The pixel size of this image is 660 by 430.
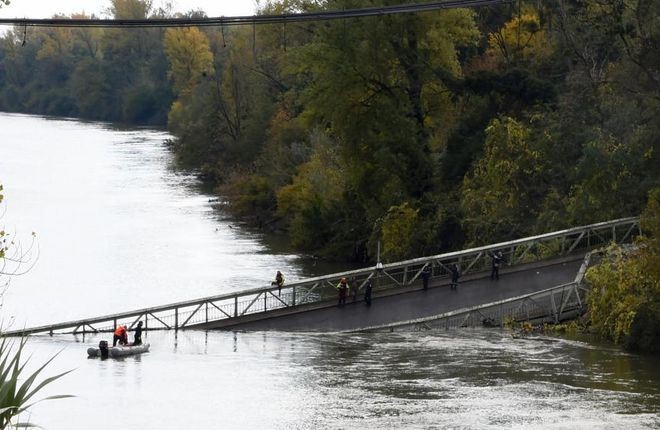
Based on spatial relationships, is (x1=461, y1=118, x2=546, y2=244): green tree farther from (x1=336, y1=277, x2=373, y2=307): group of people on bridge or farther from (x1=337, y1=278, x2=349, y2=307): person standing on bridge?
(x1=337, y1=278, x2=349, y2=307): person standing on bridge

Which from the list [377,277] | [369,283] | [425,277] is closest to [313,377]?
[369,283]

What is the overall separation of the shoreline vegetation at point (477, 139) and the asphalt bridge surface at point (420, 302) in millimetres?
3610

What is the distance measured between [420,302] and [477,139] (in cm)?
2021

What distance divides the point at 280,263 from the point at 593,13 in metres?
20.2

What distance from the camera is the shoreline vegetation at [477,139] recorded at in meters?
49.6

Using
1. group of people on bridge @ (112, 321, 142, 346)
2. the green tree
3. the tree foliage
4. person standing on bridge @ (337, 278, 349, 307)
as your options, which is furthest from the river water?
the green tree

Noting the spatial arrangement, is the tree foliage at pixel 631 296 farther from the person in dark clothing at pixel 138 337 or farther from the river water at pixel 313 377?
the person in dark clothing at pixel 138 337

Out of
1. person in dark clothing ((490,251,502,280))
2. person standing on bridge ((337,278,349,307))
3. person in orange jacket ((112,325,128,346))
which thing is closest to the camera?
person in orange jacket ((112,325,128,346))

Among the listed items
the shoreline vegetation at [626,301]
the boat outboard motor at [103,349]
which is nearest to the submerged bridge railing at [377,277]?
the boat outboard motor at [103,349]

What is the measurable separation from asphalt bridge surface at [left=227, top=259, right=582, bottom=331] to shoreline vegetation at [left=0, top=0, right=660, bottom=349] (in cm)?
361

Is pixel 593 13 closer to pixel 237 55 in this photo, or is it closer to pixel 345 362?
pixel 345 362

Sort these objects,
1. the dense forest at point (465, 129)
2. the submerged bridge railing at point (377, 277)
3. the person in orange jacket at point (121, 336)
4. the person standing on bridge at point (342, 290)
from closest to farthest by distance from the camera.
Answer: the person in orange jacket at point (121, 336) < the submerged bridge railing at point (377, 277) < the person standing on bridge at point (342, 290) < the dense forest at point (465, 129)

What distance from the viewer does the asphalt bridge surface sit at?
135 ft

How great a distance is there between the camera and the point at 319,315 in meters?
42.0
